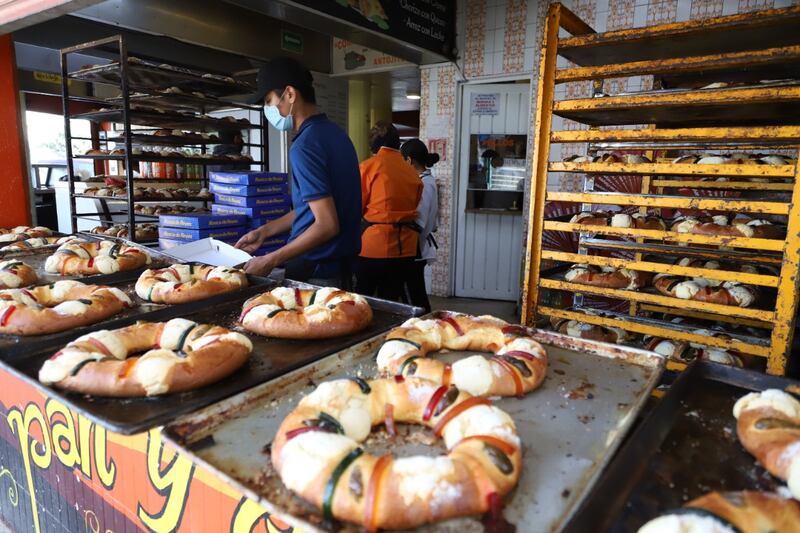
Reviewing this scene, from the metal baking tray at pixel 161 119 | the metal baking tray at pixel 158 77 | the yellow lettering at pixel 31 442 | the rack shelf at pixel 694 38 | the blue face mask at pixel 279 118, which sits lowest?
the yellow lettering at pixel 31 442

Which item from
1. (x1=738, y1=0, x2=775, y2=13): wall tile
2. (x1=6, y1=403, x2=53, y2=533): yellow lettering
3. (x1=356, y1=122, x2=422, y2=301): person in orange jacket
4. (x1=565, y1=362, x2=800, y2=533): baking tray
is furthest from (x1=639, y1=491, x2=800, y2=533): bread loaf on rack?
(x1=738, y1=0, x2=775, y2=13): wall tile

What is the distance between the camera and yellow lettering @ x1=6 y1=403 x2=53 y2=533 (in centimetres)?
164

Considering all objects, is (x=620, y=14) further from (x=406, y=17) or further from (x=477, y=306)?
(x=477, y=306)

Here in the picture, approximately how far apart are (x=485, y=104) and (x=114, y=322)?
525 centimetres

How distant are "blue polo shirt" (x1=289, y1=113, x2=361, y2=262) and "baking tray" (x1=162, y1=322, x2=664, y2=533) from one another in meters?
1.11

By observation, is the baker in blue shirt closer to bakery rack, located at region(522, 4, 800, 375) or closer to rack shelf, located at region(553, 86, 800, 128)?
bakery rack, located at region(522, 4, 800, 375)

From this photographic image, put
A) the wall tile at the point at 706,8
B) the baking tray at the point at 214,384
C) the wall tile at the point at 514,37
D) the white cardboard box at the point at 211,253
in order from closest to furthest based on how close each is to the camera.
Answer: the baking tray at the point at 214,384 → the white cardboard box at the point at 211,253 → the wall tile at the point at 706,8 → the wall tile at the point at 514,37

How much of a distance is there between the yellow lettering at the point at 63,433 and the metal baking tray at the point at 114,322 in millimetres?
191

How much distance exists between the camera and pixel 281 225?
3.10 metres

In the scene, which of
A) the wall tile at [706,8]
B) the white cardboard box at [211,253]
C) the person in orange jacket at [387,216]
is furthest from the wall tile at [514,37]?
the white cardboard box at [211,253]

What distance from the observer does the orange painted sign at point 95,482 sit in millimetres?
1137

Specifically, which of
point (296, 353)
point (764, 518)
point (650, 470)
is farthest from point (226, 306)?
point (764, 518)

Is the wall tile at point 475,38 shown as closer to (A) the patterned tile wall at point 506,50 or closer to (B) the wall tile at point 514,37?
(A) the patterned tile wall at point 506,50

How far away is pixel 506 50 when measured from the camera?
569 centimetres
